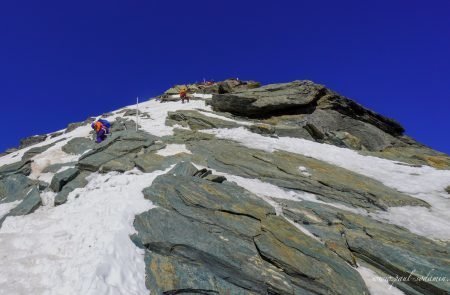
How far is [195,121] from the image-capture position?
28.6 m

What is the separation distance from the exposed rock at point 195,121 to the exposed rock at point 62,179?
10697mm

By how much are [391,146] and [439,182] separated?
1317cm

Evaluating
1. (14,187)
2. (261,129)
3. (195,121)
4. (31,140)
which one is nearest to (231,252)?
(14,187)

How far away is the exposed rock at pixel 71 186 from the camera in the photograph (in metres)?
15.3

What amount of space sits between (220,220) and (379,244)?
5203mm

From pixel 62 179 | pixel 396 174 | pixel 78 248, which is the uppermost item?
pixel 396 174

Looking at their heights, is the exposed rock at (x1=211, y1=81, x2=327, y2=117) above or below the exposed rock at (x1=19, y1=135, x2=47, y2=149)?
above

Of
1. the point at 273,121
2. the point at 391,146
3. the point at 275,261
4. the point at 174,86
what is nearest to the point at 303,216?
the point at 275,261

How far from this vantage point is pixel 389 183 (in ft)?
63.1

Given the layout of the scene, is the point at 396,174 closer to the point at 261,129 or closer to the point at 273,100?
the point at 261,129

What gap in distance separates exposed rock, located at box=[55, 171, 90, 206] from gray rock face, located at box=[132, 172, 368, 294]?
4.60 m

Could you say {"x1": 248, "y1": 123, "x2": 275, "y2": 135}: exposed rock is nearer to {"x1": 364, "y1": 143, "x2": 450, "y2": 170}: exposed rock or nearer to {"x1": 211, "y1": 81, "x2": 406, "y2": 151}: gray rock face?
{"x1": 211, "y1": 81, "x2": 406, "y2": 151}: gray rock face

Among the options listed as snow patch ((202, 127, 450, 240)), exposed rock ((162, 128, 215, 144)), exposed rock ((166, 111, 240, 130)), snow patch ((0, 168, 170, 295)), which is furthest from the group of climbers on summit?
snow patch ((0, 168, 170, 295))

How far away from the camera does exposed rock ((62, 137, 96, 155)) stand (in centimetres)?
2375
